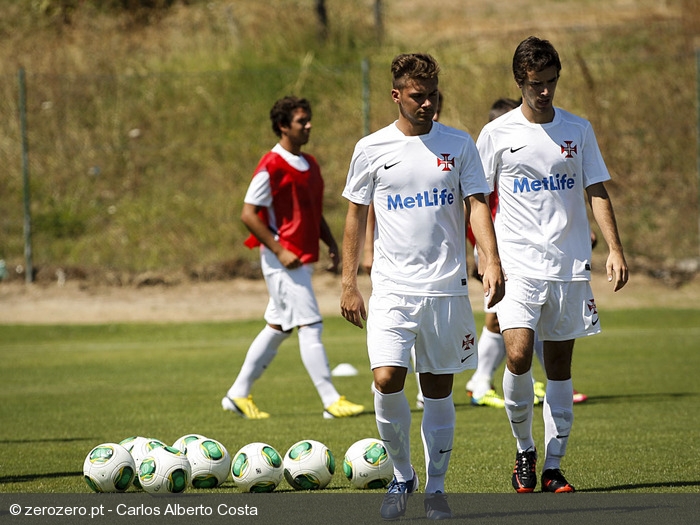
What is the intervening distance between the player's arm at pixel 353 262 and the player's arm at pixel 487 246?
0.54 meters

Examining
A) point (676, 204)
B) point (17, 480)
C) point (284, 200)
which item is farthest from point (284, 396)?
point (676, 204)

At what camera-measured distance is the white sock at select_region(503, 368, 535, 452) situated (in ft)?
19.4

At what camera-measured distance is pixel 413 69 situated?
5.34 metres

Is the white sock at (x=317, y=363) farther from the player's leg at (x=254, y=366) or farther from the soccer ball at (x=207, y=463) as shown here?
the soccer ball at (x=207, y=463)

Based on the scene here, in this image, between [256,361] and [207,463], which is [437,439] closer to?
[207,463]

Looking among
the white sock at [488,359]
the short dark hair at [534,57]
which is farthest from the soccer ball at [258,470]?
the white sock at [488,359]

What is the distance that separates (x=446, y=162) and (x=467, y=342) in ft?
2.95

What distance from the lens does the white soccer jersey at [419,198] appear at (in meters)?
5.40

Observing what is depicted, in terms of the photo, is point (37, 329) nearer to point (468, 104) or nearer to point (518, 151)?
point (468, 104)

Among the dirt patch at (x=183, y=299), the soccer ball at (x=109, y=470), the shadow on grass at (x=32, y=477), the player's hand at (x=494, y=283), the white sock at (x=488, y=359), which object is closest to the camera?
the player's hand at (x=494, y=283)

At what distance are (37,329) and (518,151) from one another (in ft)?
37.9

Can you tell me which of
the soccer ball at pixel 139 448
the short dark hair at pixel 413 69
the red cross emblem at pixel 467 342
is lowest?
the soccer ball at pixel 139 448

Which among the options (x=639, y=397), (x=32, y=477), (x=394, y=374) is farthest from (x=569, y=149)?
(x=639, y=397)

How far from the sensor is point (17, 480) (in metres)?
6.44
